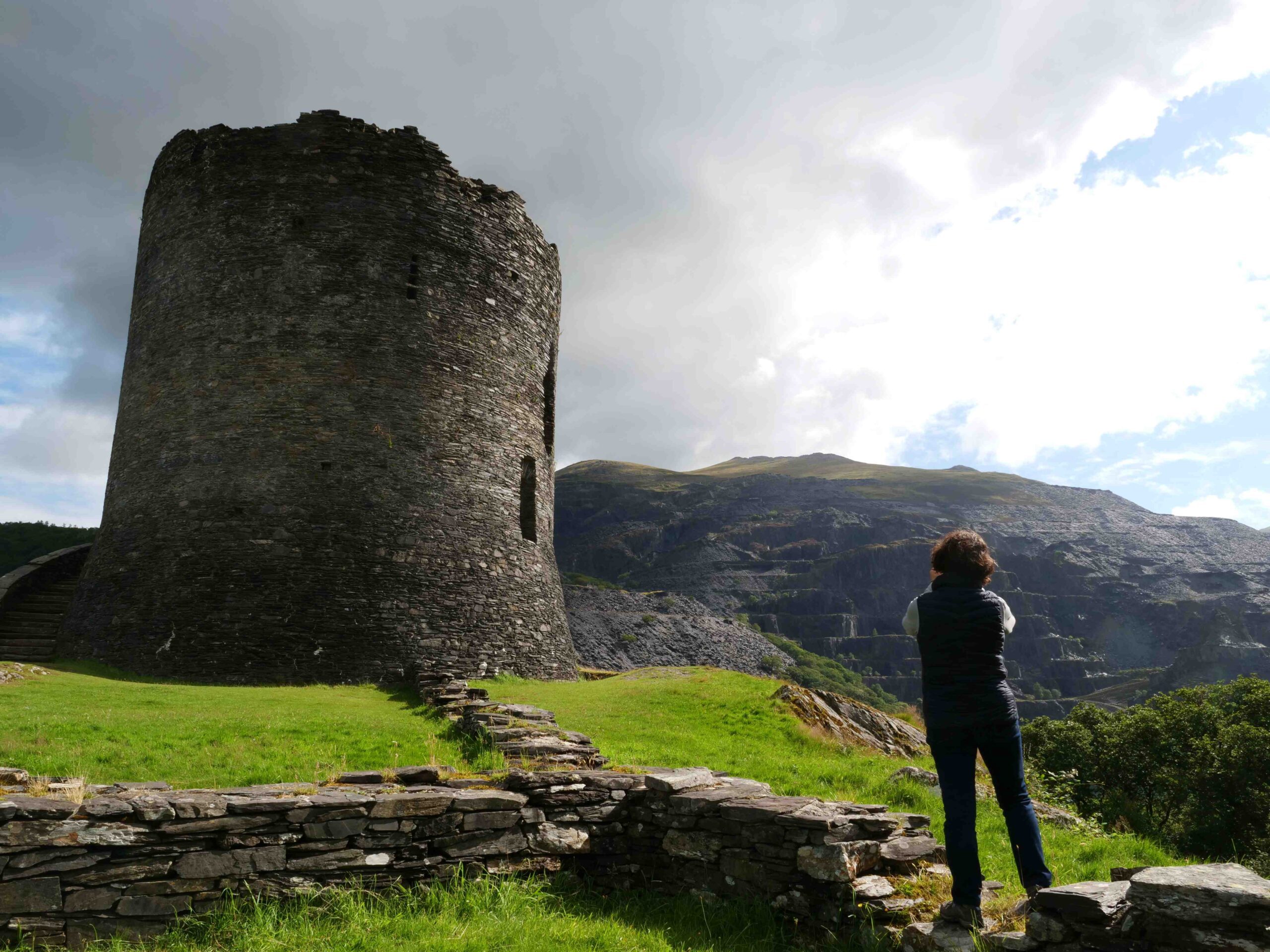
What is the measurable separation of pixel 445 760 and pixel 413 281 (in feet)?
40.4

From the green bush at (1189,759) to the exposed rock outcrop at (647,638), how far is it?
24712 mm

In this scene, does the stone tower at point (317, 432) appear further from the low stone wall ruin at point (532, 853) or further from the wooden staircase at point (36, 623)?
the low stone wall ruin at point (532, 853)

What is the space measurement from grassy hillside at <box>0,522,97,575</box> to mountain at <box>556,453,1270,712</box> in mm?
128037

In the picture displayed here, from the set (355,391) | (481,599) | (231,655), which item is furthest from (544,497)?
(231,655)

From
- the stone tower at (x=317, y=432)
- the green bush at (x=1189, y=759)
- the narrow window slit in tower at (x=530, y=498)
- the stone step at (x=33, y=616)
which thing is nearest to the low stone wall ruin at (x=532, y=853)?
the stone tower at (x=317, y=432)

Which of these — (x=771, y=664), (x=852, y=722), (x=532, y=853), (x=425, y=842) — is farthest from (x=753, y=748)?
(x=771, y=664)

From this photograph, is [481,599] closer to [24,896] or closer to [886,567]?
[24,896]

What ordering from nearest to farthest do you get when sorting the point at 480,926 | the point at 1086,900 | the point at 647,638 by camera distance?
the point at 1086,900
the point at 480,926
the point at 647,638

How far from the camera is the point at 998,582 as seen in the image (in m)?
163

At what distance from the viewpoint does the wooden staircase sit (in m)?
17.1

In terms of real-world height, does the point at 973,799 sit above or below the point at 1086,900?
above

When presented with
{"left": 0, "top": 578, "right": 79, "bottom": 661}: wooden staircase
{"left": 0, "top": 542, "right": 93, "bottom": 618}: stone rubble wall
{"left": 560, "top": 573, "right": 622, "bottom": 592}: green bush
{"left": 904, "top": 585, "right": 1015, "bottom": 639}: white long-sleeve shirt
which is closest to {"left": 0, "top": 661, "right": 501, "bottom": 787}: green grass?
{"left": 0, "top": 578, "right": 79, "bottom": 661}: wooden staircase

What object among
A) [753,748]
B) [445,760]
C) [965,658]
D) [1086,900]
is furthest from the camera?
[753,748]

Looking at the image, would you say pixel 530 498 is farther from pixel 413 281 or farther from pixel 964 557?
pixel 964 557
